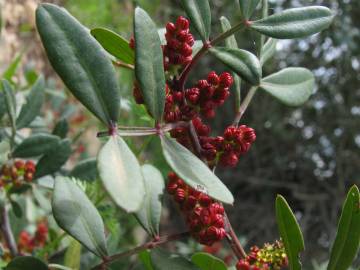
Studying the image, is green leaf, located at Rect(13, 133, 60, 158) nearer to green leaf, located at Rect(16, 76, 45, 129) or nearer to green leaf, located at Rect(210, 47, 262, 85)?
green leaf, located at Rect(16, 76, 45, 129)

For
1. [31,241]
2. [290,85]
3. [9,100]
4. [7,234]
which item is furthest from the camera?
[31,241]

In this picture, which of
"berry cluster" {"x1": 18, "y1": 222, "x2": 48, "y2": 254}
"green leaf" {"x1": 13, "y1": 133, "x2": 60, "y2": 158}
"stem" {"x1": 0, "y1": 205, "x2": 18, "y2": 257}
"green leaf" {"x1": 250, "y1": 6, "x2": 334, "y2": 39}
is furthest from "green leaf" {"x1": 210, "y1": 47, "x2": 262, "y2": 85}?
"berry cluster" {"x1": 18, "y1": 222, "x2": 48, "y2": 254}

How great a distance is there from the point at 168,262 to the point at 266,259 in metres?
0.11

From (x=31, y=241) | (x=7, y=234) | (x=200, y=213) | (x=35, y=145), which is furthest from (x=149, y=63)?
(x=31, y=241)

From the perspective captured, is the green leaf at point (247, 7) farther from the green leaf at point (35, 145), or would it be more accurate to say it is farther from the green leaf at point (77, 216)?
the green leaf at point (35, 145)

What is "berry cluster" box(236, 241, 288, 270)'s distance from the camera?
0.61 meters

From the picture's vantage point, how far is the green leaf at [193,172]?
1.64ft

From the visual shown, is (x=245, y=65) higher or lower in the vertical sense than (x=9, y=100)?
higher

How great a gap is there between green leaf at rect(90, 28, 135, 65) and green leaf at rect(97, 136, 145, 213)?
0.47 feet

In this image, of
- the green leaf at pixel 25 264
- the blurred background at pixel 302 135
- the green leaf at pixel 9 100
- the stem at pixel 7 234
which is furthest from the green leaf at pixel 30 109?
the blurred background at pixel 302 135

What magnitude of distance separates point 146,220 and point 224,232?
9 cm

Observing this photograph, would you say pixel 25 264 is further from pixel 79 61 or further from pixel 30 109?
pixel 30 109

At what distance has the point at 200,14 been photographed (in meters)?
0.60

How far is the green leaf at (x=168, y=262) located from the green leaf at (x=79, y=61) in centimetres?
16
